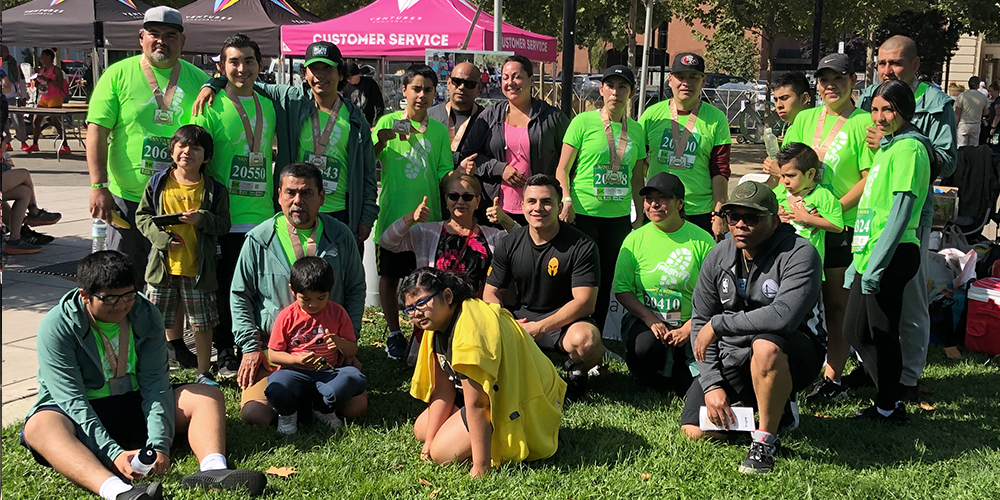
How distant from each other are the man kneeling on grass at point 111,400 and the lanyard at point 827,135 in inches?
149

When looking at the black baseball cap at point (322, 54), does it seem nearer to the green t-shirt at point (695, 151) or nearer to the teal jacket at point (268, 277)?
the teal jacket at point (268, 277)

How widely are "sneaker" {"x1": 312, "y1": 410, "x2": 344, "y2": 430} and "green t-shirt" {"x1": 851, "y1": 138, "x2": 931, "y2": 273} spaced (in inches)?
116

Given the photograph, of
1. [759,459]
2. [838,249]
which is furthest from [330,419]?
[838,249]

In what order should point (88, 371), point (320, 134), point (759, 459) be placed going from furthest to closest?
point (320, 134)
point (759, 459)
point (88, 371)

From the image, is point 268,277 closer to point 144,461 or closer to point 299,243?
point 299,243

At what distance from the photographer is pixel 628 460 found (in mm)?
4359

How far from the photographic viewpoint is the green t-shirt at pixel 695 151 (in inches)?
236

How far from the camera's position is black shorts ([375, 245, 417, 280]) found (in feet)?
19.7

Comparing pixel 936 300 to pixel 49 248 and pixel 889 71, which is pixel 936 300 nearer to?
pixel 889 71

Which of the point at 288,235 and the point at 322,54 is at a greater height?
the point at 322,54

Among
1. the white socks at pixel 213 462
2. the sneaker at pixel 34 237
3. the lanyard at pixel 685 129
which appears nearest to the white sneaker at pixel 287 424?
the white socks at pixel 213 462

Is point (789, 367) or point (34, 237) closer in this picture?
point (789, 367)

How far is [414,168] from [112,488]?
2940 mm

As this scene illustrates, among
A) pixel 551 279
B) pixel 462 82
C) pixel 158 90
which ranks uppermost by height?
pixel 462 82
